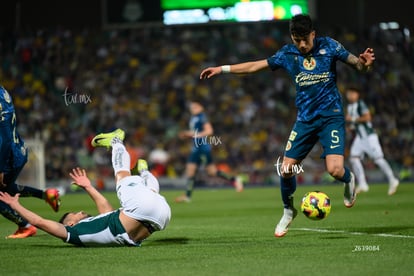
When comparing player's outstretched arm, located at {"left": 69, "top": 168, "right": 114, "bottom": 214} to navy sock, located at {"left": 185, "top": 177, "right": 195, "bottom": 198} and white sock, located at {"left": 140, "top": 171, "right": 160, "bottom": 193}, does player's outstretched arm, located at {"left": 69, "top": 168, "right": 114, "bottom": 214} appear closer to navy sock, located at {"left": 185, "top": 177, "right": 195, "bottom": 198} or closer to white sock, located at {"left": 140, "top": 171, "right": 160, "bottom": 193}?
white sock, located at {"left": 140, "top": 171, "right": 160, "bottom": 193}

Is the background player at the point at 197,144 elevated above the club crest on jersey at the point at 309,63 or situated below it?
below

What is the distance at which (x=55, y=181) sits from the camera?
87.0 feet

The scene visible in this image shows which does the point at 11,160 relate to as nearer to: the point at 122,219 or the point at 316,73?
the point at 122,219

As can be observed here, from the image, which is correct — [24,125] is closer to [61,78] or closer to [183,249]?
[61,78]

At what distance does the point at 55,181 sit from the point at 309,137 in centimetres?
1778

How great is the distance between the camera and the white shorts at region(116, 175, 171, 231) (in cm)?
860

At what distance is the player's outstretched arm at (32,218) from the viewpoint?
27.9 feet

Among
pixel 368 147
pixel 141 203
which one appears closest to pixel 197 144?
pixel 368 147

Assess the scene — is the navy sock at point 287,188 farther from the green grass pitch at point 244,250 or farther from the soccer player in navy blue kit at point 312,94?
the green grass pitch at point 244,250

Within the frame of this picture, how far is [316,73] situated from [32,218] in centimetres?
375

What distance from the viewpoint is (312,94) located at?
978cm

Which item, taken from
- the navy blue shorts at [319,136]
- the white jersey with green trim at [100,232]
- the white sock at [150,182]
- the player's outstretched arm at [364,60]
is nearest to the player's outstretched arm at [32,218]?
the white jersey with green trim at [100,232]

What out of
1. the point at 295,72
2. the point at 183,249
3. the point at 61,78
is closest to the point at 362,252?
the point at 183,249

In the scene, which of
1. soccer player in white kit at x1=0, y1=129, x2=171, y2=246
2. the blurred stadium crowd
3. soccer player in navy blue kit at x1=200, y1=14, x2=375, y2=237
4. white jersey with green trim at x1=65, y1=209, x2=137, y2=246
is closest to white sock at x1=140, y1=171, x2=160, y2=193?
soccer player in white kit at x1=0, y1=129, x2=171, y2=246
